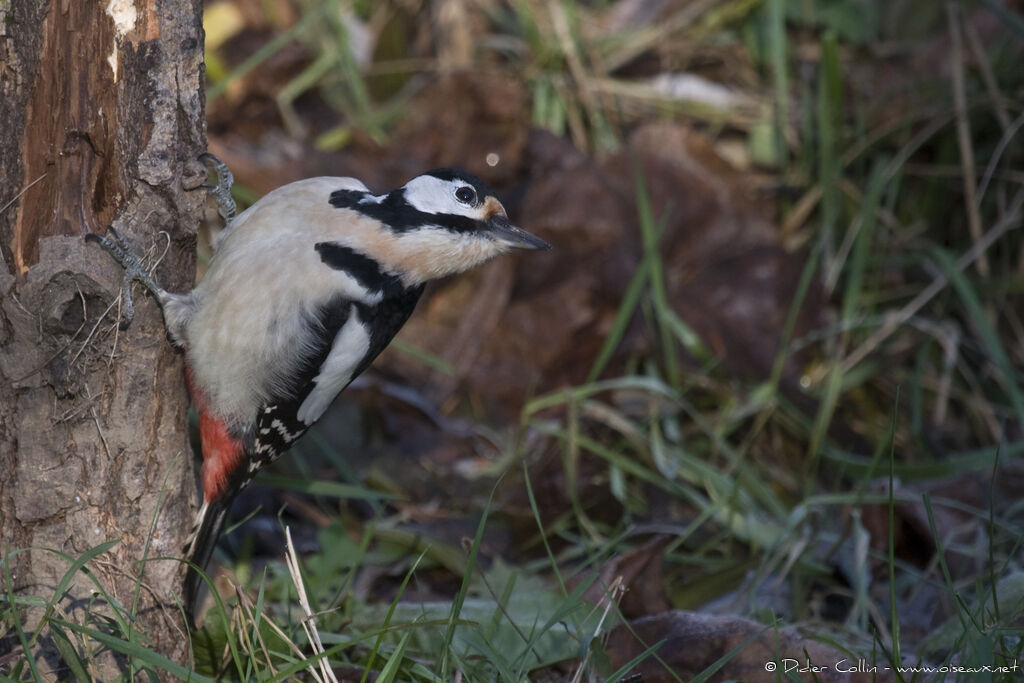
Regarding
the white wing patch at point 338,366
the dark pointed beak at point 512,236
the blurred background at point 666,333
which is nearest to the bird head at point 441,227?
the dark pointed beak at point 512,236

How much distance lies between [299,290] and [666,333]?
2036 mm

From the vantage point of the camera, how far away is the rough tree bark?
7.41 feet

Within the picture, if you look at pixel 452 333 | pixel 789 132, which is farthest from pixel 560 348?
pixel 789 132

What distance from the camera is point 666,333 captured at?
4340 millimetres

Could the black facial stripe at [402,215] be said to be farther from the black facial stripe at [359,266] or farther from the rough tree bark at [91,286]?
the rough tree bark at [91,286]

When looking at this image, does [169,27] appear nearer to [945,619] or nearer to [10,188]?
[10,188]

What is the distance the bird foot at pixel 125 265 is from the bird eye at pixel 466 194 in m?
0.76

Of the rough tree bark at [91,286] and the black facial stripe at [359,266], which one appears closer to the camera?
the rough tree bark at [91,286]

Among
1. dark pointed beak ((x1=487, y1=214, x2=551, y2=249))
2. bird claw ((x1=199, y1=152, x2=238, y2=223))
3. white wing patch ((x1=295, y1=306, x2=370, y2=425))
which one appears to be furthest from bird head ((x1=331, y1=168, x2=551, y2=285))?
bird claw ((x1=199, y1=152, x2=238, y2=223))

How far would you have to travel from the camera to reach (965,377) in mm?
4598

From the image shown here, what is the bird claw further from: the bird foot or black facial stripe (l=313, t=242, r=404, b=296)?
the bird foot

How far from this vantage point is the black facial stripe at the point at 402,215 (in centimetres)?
267

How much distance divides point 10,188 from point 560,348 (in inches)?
107

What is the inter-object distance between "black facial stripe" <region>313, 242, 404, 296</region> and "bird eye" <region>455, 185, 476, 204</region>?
0.26 meters
